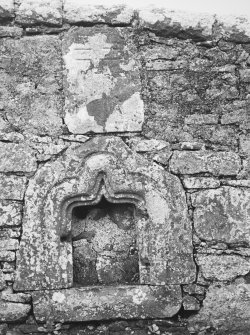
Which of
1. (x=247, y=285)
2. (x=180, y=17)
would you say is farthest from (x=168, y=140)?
(x=247, y=285)

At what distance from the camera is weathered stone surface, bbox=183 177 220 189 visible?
3.59 meters

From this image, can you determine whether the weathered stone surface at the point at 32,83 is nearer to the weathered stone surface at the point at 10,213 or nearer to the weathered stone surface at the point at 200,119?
the weathered stone surface at the point at 10,213

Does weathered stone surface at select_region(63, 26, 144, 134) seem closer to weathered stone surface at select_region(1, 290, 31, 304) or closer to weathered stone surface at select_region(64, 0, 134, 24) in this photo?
weathered stone surface at select_region(64, 0, 134, 24)

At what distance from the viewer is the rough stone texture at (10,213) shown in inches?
135

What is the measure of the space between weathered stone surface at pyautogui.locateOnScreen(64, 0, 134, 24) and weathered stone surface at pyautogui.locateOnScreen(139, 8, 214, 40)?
0.43ft

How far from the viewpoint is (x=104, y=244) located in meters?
3.66

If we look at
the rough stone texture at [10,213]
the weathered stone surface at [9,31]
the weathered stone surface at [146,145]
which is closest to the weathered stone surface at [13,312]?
the rough stone texture at [10,213]

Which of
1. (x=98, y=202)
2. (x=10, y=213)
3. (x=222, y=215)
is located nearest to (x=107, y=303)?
(x=98, y=202)

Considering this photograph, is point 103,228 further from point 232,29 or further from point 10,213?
point 232,29

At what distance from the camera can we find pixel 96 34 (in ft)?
12.3

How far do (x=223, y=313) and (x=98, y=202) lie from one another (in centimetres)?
126

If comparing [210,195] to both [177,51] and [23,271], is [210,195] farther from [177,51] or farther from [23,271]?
[23,271]

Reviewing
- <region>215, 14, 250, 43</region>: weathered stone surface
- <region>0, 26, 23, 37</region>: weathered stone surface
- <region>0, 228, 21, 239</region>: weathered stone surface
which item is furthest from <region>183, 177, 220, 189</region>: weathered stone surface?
<region>0, 26, 23, 37</region>: weathered stone surface

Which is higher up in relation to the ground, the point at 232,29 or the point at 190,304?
the point at 232,29
